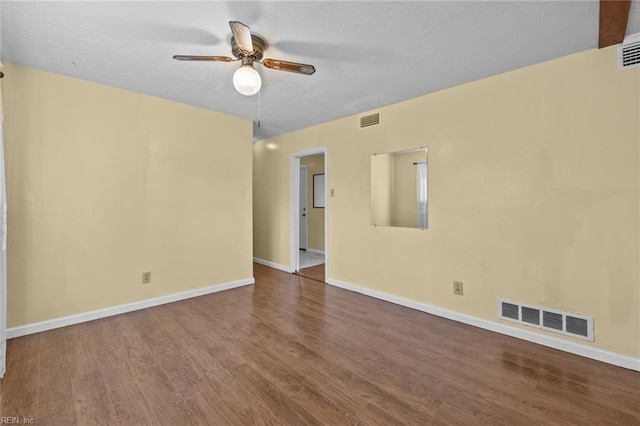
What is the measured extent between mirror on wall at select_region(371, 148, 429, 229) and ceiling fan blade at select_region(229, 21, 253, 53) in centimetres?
213

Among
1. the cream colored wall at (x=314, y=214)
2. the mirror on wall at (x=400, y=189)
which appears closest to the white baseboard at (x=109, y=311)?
the mirror on wall at (x=400, y=189)

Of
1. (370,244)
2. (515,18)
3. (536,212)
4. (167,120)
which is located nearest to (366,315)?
(370,244)

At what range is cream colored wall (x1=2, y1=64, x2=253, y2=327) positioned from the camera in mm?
2572

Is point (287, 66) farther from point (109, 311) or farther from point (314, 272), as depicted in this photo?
point (314, 272)

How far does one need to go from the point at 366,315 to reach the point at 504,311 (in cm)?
129

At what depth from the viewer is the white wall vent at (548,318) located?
224cm

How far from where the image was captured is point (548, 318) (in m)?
2.39

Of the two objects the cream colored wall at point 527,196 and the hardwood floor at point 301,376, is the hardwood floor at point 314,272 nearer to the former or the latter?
the cream colored wall at point 527,196

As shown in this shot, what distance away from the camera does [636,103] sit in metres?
2.03

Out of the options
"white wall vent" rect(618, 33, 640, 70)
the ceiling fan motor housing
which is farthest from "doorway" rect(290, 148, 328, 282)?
"white wall vent" rect(618, 33, 640, 70)

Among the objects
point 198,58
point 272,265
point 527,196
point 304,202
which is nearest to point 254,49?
point 198,58

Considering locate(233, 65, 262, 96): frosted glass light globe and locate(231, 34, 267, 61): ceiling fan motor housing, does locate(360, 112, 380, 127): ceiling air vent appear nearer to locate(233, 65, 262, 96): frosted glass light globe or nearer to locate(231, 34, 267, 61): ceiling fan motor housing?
locate(231, 34, 267, 61): ceiling fan motor housing

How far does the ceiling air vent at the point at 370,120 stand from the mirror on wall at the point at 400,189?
0.41 metres

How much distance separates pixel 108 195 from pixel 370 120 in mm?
3109
